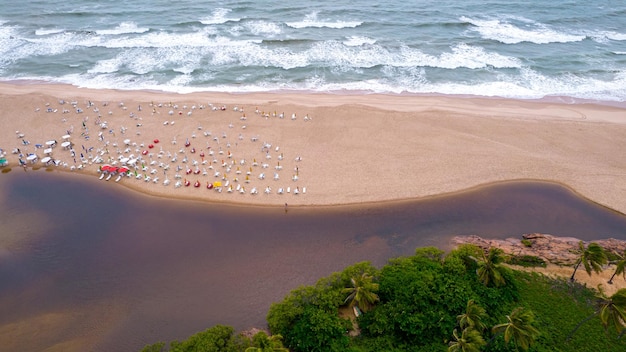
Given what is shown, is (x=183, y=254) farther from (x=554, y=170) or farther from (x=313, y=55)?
(x=313, y=55)

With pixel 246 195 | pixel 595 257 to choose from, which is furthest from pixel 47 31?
pixel 595 257

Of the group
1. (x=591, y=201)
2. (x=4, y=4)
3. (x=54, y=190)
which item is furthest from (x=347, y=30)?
(x=4, y=4)

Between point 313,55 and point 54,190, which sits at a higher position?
point 313,55

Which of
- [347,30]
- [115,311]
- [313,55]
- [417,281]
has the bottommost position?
[115,311]

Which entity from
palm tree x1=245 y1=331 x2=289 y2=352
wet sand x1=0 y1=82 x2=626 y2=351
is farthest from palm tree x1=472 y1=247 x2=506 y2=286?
palm tree x1=245 y1=331 x2=289 y2=352

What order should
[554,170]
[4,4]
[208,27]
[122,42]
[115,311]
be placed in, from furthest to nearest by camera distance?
[4,4] < [208,27] < [122,42] < [554,170] < [115,311]

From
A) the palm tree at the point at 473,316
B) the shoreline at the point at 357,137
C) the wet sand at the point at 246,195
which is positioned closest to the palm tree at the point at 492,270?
the palm tree at the point at 473,316

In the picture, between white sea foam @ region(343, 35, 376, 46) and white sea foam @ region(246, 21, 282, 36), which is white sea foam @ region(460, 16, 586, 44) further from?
white sea foam @ region(246, 21, 282, 36)
